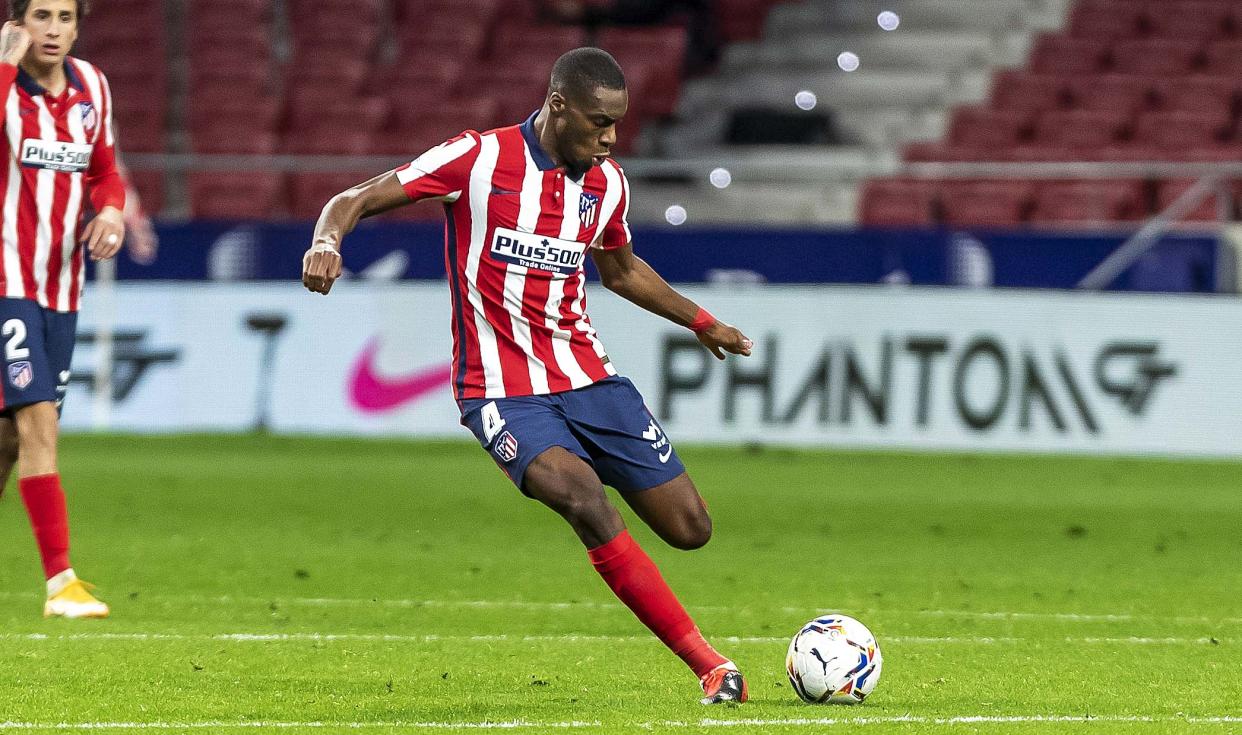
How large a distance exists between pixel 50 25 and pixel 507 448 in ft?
8.86

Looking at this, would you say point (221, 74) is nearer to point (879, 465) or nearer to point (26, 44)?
point (879, 465)

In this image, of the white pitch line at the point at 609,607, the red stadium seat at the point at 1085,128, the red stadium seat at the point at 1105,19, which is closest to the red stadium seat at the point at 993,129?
the red stadium seat at the point at 1085,128

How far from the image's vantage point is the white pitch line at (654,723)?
532 centimetres

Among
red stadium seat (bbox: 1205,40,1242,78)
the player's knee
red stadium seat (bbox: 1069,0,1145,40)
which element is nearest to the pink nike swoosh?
red stadium seat (bbox: 1205,40,1242,78)

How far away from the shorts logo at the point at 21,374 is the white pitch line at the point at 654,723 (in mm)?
2431

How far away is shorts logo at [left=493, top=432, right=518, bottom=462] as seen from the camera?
599cm

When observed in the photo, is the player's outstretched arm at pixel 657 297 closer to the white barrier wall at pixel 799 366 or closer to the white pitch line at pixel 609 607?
the white pitch line at pixel 609 607

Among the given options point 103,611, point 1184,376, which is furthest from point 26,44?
point 1184,376

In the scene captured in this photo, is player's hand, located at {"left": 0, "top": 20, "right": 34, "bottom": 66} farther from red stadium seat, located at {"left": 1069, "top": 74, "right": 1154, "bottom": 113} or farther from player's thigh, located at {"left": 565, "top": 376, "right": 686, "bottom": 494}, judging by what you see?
red stadium seat, located at {"left": 1069, "top": 74, "right": 1154, "bottom": 113}

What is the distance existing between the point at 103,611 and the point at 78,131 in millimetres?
1811

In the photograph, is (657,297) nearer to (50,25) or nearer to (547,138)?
(547,138)

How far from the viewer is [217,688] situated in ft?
19.7

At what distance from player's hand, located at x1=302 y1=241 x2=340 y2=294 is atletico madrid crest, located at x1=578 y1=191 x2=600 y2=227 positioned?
1.01 meters

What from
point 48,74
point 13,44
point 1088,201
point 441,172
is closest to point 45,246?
point 48,74
